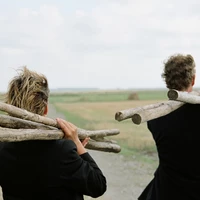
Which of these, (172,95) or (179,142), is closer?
(172,95)

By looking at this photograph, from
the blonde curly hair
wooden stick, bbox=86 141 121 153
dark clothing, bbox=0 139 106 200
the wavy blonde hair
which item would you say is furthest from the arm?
the blonde curly hair

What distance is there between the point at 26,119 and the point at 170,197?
4.72ft

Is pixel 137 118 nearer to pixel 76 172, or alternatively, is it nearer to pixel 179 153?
pixel 76 172

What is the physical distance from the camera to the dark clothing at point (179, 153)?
323 cm

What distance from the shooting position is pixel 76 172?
8.63 ft

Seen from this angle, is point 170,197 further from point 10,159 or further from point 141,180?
point 141,180

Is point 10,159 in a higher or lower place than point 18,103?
lower

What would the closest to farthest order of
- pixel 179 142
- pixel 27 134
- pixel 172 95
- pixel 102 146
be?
pixel 27 134 → pixel 172 95 → pixel 179 142 → pixel 102 146

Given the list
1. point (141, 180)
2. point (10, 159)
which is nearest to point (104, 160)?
point (141, 180)

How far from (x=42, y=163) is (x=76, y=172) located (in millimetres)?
216

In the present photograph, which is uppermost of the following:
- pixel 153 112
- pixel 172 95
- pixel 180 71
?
pixel 180 71

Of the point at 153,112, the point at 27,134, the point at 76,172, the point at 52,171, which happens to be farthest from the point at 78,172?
the point at 153,112

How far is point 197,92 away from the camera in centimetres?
Answer: 325

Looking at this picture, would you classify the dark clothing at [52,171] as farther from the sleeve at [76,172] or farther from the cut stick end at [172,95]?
the cut stick end at [172,95]
